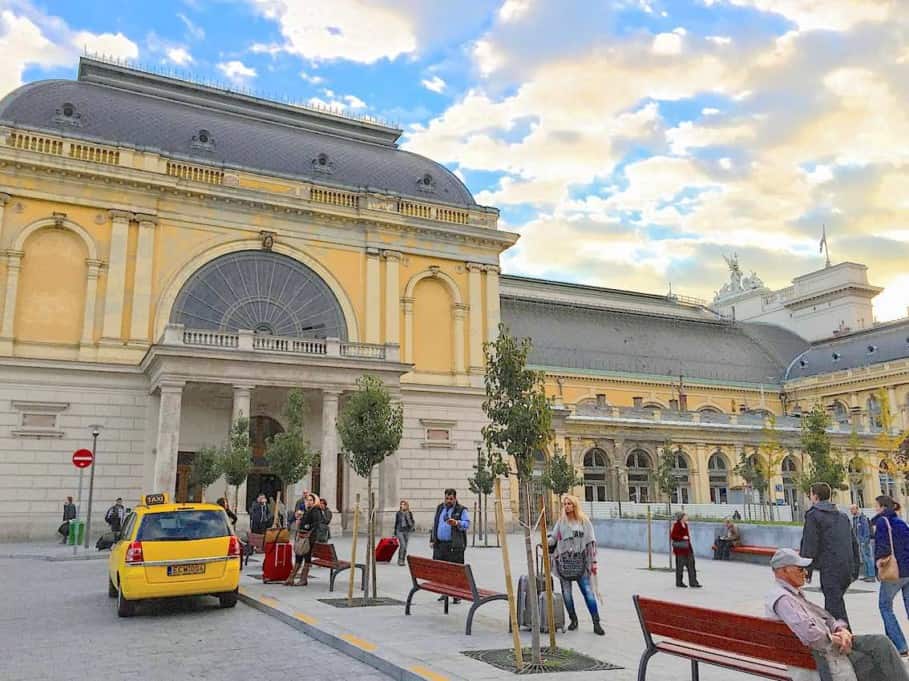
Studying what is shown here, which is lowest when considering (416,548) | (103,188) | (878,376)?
(416,548)

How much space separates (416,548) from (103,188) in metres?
20.3

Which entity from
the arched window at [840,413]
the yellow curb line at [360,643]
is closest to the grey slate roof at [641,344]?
the arched window at [840,413]

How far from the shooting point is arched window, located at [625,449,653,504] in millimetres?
49000

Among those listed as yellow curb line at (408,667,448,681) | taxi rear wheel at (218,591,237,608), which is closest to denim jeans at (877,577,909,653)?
yellow curb line at (408,667,448,681)

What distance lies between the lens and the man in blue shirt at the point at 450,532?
543 inches

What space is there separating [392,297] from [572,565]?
92.9 feet

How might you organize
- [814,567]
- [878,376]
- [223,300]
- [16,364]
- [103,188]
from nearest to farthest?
[814,567], [16,364], [103,188], [223,300], [878,376]

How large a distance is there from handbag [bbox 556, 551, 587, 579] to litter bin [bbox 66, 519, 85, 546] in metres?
18.3

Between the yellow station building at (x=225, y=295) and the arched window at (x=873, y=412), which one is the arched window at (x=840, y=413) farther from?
the yellow station building at (x=225, y=295)

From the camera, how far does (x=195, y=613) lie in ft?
42.7

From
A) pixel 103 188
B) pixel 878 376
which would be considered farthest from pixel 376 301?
pixel 878 376

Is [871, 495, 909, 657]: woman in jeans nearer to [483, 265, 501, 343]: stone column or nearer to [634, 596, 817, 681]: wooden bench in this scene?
[634, 596, 817, 681]: wooden bench

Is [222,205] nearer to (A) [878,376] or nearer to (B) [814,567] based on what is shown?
(B) [814,567]

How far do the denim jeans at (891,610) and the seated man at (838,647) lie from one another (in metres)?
4.13
